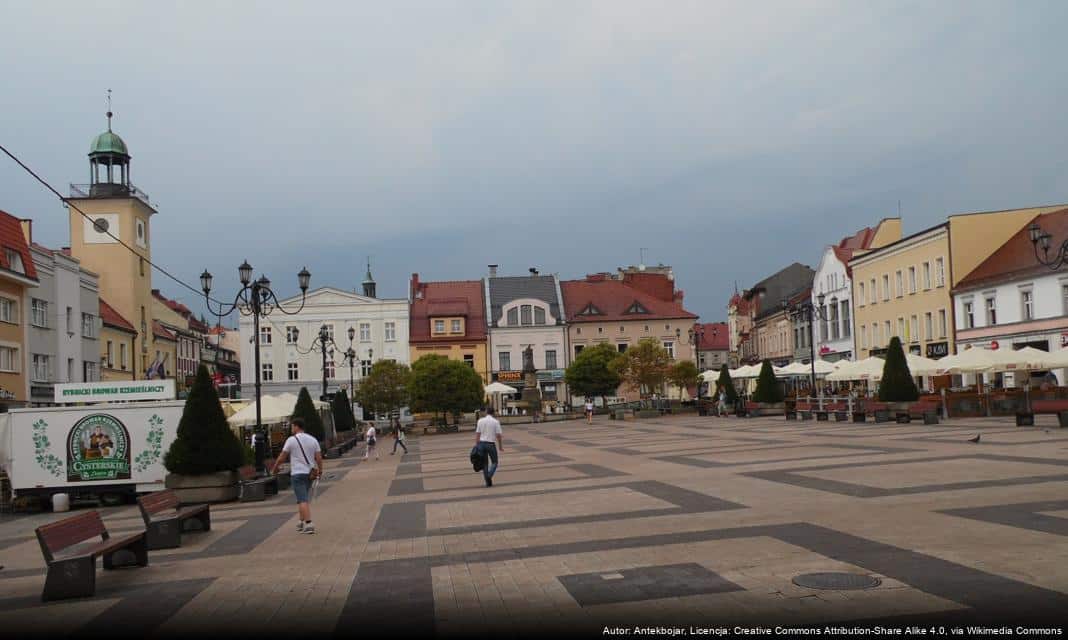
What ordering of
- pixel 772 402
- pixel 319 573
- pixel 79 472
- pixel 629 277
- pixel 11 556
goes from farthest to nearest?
pixel 629 277
pixel 772 402
pixel 79 472
pixel 11 556
pixel 319 573

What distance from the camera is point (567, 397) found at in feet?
259

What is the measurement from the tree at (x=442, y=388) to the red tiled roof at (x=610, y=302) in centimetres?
2557

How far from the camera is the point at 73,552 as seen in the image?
9.62 m

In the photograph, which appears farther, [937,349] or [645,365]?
[645,365]

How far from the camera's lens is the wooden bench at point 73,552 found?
925 centimetres

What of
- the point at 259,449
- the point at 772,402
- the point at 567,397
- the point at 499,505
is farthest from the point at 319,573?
the point at 567,397

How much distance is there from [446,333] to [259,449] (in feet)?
185

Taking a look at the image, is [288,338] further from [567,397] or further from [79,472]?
[79,472]

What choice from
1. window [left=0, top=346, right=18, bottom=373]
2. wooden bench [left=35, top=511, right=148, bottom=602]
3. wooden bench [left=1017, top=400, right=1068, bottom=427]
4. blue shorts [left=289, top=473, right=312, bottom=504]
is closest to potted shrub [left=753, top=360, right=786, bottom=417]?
wooden bench [left=1017, top=400, right=1068, bottom=427]

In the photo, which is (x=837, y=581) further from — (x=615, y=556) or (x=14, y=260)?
(x=14, y=260)

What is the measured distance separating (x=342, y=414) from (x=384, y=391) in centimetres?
1064

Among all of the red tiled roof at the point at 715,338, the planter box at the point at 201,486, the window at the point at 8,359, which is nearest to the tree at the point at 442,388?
the window at the point at 8,359

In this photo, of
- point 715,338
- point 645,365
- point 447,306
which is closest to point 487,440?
point 645,365

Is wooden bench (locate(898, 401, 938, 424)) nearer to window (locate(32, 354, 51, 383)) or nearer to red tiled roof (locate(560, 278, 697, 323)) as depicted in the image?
window (locate(32, 354, 51, 383))
